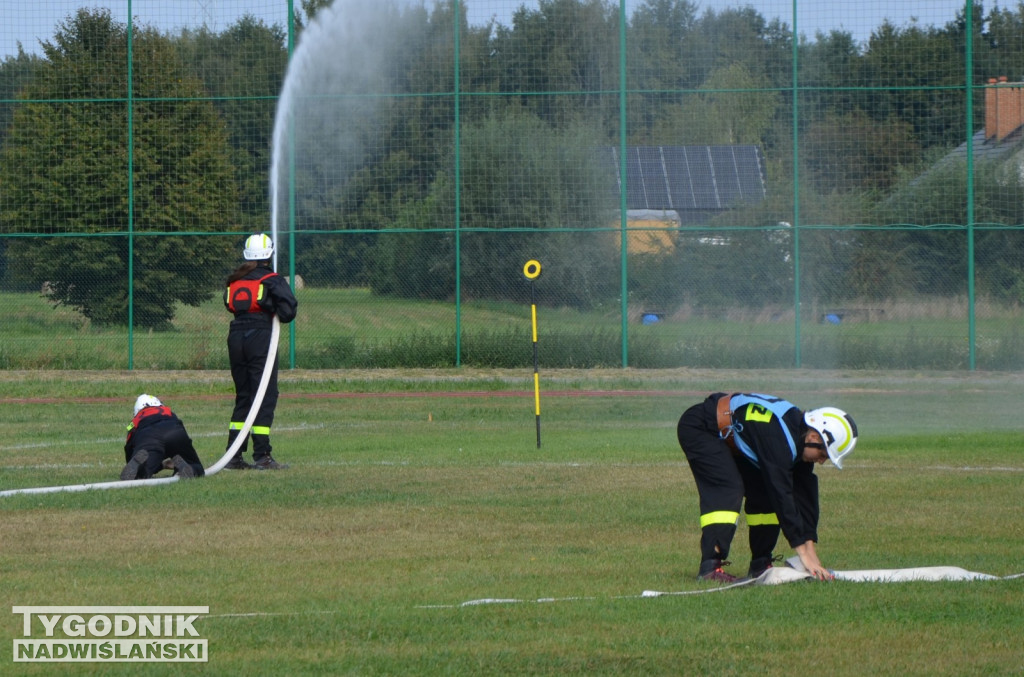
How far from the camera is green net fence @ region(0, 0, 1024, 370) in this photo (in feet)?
83.1

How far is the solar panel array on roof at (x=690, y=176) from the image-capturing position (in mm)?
26344

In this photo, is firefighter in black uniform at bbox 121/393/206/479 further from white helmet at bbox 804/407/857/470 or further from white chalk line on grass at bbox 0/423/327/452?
white helmet at bbox 804/407/857/470

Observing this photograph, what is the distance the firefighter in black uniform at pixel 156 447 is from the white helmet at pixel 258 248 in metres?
1.70

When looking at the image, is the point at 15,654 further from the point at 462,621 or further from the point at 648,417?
the point at 648,417

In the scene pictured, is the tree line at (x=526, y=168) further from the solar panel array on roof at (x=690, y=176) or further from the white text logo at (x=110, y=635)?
the white text logo at (x=110, y=635)

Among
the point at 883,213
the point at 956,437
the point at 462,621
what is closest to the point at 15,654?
the point at 462,621

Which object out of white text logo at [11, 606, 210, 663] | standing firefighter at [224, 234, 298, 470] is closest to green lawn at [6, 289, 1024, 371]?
standing firefighter at [224, 234, 298, 470]

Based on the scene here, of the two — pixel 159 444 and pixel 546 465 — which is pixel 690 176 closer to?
pixel 546 465

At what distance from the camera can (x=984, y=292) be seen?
25.7 metres

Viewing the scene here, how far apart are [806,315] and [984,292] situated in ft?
11.0

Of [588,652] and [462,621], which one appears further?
[462,621]

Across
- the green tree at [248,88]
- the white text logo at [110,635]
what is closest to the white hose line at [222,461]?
the white text logo at [110,635]

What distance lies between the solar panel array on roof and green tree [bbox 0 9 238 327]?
736 centimetres

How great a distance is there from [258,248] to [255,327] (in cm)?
72
